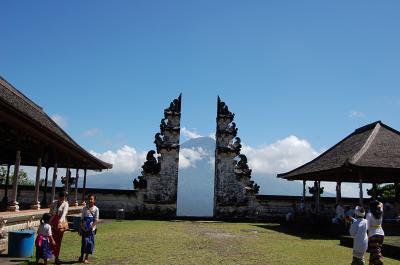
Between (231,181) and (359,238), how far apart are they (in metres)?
19.8

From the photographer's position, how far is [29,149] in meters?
16.6

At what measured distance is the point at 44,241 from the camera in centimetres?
839

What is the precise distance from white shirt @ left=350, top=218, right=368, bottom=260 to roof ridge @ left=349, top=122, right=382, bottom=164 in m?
9.40

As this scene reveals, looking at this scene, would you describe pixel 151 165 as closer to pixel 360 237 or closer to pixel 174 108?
pixel 174 108

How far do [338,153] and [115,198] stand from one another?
13.0 m

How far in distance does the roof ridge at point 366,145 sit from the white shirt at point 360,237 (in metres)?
9.40

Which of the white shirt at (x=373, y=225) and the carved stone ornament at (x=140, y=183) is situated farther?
the carved stone ornament at (x=140, y=183)

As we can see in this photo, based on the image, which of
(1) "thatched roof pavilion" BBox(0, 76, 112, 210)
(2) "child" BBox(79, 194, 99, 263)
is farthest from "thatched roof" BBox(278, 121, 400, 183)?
(2) "child" BBox(79, 194, 99, 263)

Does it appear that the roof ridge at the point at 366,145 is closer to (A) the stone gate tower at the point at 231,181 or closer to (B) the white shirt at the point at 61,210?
(A) the stone gate tower at the point at 231,181

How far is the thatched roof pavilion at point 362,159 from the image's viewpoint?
663 inches

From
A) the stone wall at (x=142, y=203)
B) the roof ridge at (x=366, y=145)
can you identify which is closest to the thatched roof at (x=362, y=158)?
the roof ridge at (x=366, y=145)

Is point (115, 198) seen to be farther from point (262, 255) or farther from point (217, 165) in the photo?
point (262, 255)

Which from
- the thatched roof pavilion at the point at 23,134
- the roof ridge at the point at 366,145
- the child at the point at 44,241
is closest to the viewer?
the child at the point at 44,241

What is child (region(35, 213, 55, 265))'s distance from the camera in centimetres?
834
